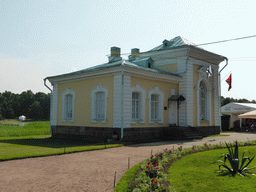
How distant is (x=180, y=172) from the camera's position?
6867 mm

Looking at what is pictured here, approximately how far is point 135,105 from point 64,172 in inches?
378

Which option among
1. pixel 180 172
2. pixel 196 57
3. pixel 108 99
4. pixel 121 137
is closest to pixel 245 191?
pixel 180 172

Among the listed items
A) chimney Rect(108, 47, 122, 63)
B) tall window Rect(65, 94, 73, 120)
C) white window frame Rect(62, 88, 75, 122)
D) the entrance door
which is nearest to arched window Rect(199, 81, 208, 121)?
the entrance door

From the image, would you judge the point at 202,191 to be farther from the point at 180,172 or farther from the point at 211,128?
the point at 211,128

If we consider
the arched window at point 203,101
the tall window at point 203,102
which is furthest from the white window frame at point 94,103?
the tall window at point 203,102

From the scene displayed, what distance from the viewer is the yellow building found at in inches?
606

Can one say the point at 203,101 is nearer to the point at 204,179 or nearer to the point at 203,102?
the point at 203,102

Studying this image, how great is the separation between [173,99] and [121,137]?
5041 mm

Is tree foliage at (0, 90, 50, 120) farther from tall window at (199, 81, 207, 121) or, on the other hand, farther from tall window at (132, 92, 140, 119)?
tall window at (132, 92, 140, 119)

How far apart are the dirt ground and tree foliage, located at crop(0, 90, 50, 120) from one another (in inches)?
3169

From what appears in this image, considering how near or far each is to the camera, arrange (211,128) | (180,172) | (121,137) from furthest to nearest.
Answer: (211,128)
(121,137)
(180,172)

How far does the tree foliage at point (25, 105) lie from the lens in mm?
A: 87125

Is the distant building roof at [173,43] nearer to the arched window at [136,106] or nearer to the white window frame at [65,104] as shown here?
the arched window at [136,106]

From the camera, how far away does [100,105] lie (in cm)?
1662
